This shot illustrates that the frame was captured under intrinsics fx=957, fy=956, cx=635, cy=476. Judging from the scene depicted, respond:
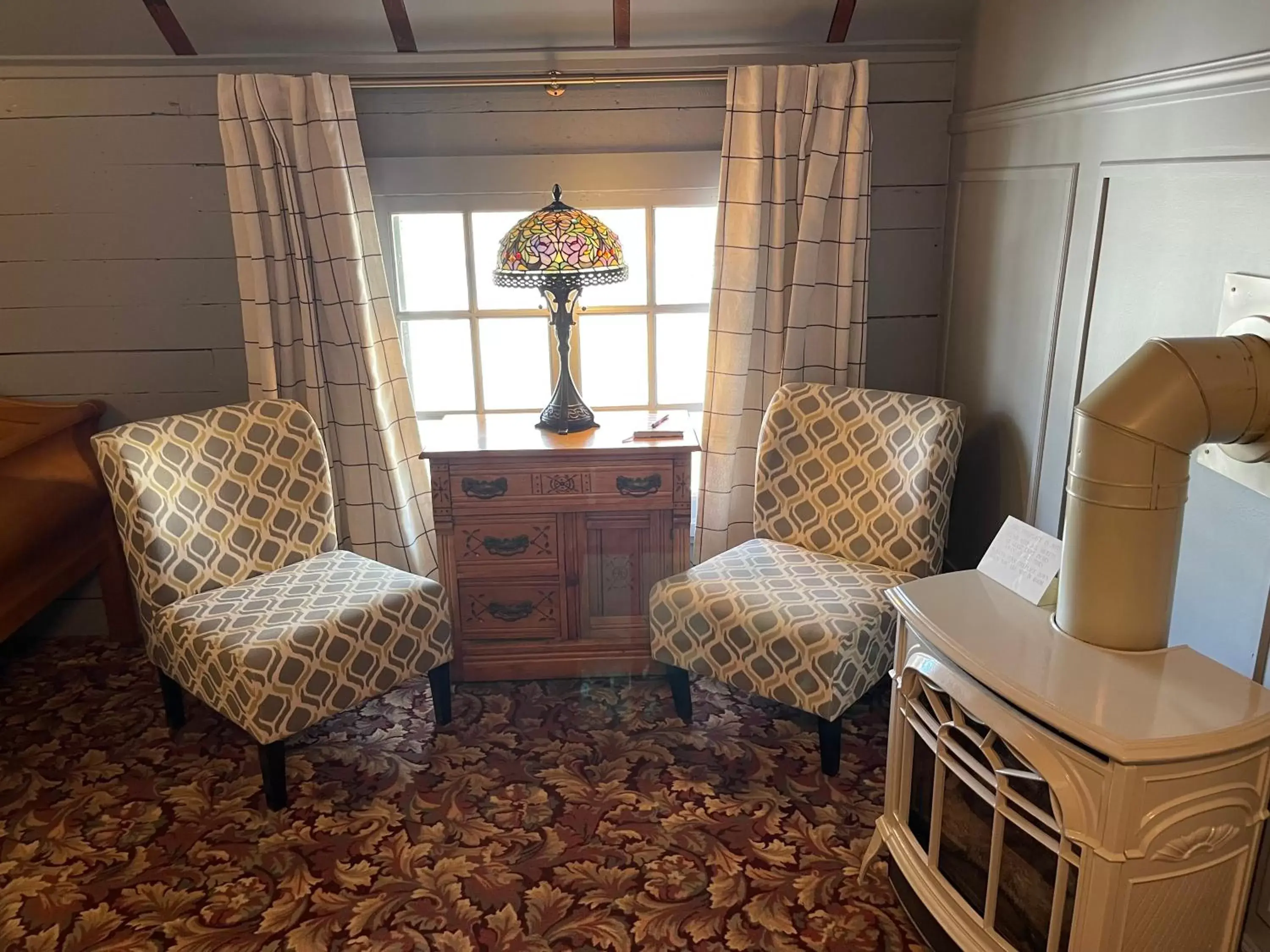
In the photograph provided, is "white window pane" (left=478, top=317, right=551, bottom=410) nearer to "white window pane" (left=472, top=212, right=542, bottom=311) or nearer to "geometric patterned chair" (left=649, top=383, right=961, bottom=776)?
"white window pane" (left=472, top=212, right=542, bottom=311)

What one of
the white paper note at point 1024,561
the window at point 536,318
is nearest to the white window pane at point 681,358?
the window at point 536,318

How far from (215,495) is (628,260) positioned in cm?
135

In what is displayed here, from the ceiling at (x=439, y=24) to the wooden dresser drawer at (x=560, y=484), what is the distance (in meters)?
1.17

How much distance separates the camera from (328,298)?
106 inches

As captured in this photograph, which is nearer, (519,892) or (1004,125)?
(519,892)

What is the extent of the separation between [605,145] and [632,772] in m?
1.73

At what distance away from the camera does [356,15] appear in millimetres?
2512

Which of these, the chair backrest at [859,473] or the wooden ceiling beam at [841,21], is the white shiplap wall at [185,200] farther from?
the chair backrest at [859,473]

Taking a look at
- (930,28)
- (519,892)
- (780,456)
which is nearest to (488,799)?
(519,892)

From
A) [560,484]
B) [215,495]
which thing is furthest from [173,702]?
[560,484]

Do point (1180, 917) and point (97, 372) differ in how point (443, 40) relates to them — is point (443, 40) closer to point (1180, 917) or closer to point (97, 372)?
point (97, 372)

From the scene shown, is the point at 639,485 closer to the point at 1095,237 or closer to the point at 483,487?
the point at 483,487

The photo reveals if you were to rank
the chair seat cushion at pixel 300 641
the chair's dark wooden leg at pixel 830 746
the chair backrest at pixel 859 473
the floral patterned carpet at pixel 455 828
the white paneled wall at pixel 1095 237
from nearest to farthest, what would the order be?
1. the white paneled wall at pixel 1095 237
2. the floral patterned carpet at pixel 455 828
3. the chair seat cushion at pixel 300 641
4. the chair's dark wooden leg at pixel 830 746
5. the chair backrest at pixel 859 473

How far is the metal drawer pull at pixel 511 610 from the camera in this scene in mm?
2617
